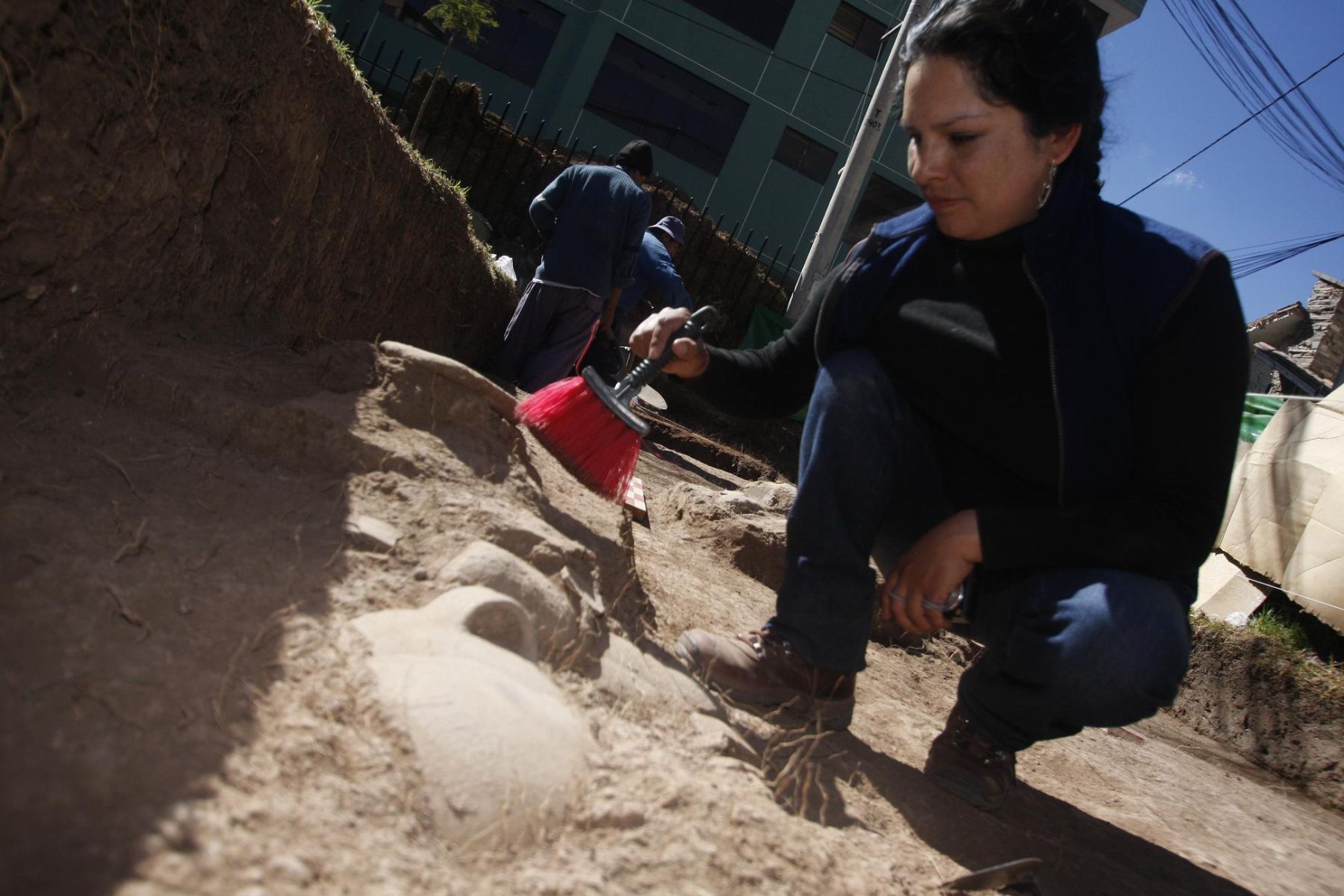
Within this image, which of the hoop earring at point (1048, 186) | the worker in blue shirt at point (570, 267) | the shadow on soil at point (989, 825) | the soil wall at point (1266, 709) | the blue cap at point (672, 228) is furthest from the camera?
the blue cap at point (672, 228)

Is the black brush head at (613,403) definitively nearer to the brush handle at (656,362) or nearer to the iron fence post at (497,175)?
the brush handle at (656,362)

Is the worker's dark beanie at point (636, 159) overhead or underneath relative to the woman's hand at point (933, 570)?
overhead

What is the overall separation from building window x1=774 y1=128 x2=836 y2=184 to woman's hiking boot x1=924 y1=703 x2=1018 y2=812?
15.8 meters

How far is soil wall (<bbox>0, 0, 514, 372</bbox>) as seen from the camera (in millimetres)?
1580

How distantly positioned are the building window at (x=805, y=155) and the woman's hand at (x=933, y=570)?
51.9 ft

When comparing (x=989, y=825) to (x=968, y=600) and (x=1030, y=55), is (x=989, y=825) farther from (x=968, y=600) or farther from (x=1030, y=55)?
(x=1030, y=55)

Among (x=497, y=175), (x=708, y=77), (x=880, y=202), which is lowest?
(x=497, y=175)

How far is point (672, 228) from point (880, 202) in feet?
41.8

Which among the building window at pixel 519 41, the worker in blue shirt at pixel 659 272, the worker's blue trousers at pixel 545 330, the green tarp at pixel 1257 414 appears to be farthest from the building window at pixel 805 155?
the worker's blue trousers at pixel 545 330

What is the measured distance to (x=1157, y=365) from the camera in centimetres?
175

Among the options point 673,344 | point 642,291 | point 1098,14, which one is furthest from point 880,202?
point 673,344

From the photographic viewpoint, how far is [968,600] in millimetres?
2076

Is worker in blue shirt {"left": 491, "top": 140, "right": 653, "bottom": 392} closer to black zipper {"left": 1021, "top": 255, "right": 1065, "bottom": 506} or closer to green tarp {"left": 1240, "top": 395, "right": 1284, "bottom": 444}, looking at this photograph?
black zipper {"left": 1021, "top": 255, "right": 1065, "bottom": 506}

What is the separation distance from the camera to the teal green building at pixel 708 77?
15227 millimetres
